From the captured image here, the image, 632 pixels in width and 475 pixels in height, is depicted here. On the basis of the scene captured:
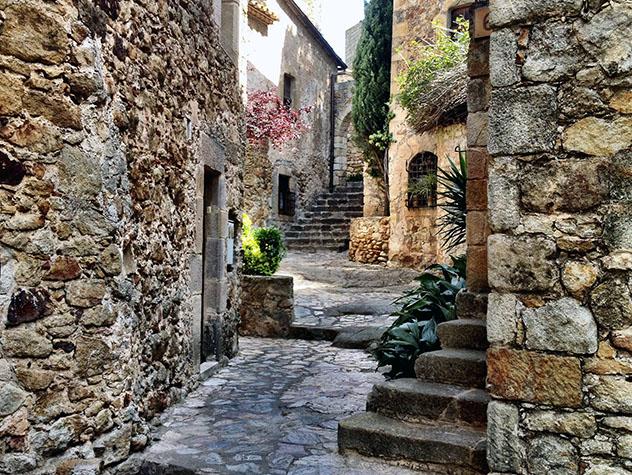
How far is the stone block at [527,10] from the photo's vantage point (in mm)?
2430

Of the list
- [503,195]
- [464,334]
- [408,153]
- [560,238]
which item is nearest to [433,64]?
[408,153]

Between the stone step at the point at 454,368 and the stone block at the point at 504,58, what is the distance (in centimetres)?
167

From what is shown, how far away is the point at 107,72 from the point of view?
304 cm

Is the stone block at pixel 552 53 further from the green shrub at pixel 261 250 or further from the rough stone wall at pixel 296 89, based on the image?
the rough stone wall at pixel 296 89

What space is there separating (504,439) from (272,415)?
1.88m

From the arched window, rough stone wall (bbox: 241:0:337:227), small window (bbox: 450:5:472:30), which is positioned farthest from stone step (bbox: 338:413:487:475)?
rough stone wall (bbox: 241:0:337:227)

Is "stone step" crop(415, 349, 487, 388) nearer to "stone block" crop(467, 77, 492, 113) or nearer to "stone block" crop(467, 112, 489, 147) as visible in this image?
"stone block" crop(467, 112, 489, 147)

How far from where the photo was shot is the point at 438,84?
8.90 meters

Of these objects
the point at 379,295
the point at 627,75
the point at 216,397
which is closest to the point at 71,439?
the point at 216,397

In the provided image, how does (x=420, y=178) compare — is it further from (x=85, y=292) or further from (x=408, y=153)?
(x=85, y=292)

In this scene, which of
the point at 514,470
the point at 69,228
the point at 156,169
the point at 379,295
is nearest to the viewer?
the point at 514,470

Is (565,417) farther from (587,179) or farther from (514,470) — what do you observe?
(587,179)

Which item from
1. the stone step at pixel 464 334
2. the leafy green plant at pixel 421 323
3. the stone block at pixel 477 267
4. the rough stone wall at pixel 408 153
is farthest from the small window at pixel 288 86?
the stone step at pixel 464 334

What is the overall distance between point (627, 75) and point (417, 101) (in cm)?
752
